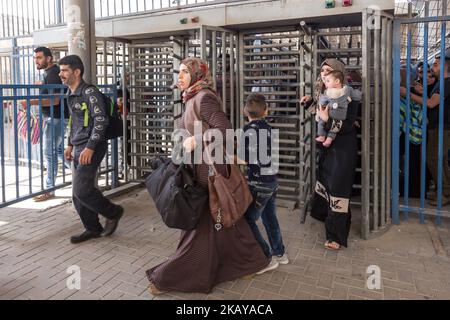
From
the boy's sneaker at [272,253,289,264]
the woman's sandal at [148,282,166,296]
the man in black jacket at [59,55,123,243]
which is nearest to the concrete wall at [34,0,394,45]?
the man in black jacket at [59,55,123,243]

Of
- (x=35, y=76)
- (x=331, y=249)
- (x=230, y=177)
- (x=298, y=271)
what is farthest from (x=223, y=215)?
(x=35, y=76)

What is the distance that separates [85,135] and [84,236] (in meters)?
1.00

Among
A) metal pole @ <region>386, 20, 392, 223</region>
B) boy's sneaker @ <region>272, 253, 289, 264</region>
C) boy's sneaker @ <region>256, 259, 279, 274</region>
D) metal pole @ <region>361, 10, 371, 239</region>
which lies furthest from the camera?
metal pole @ <region>386, 20, 392, 223</region>

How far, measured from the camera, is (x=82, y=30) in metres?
4.88

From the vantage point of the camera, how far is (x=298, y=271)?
3.58 metres

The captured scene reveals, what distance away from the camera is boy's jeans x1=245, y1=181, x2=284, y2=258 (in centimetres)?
340

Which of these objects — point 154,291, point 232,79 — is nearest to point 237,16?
point 232,79

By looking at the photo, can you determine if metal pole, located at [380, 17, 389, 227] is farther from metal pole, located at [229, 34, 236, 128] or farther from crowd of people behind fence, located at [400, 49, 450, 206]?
metal pole, located at [229, 34, 236, 128]

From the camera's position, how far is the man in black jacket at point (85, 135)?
13.1ft

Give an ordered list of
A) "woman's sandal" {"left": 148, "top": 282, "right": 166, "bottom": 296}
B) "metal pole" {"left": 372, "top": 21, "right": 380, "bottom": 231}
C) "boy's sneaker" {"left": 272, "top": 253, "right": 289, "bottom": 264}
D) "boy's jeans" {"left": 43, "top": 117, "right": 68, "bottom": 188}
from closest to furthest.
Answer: "woman's sandal" {"left": 148, "top": 282, "right": 166, "bottom": 296}, "boy's sneaker" {"left": 272, "top": 253, "right": 289, "bottom": 264}, "metal pole" {"left": 372, "top": 21, "right": 380, "bottom": 231}, "boy's jeans" {"left": 43, "top": 117, "right": 68, "bottom": 188}

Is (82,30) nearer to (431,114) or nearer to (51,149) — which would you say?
(51,149)

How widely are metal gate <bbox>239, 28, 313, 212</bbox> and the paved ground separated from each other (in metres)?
0.56

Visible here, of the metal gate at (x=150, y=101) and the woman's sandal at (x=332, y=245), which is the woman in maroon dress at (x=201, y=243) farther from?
the metal gate at (x=150, y=101)

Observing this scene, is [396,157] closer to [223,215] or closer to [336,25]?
[336,25]
